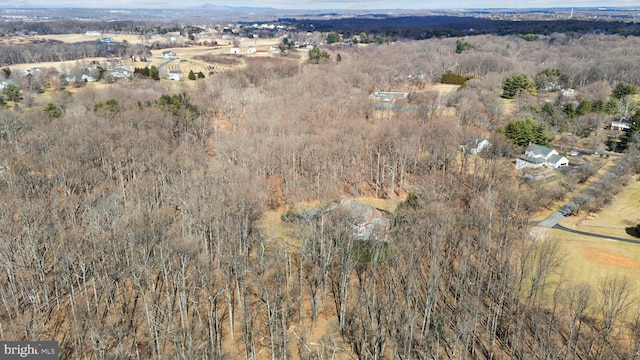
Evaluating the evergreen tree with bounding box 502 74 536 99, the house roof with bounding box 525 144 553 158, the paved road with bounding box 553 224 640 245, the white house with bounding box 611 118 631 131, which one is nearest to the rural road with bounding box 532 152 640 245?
the paved road with bounding box 553 224 640 245

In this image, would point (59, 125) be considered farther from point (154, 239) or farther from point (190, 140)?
point (154, 239)

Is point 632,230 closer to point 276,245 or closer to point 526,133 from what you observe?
point 526,133

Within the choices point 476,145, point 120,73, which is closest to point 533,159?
point 476,145

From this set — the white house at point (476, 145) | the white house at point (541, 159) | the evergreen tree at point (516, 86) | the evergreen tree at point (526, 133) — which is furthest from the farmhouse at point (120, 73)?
the white house at point (541, 159)

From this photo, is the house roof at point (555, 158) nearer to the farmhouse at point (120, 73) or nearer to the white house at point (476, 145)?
the white house at point (476, 145)

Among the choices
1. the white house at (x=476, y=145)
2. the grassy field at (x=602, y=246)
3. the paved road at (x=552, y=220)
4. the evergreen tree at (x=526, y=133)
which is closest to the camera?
the grassy field at (x=602, y=246)

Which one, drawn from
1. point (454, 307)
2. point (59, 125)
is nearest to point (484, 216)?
point (454, 307)

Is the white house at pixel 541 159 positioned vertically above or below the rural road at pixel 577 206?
above
